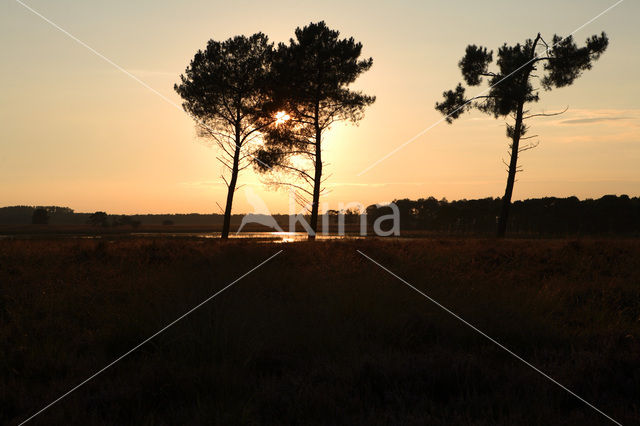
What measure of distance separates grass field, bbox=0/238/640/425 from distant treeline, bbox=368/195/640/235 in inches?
2079

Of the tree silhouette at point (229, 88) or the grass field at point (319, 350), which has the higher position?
the tree silhouette at point (229, 88)

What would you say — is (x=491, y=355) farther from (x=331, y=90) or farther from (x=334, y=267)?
(x=331, y=90)

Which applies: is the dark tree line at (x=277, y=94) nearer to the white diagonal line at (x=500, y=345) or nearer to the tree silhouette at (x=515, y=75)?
the tree silhouette at (x=515, y=75)

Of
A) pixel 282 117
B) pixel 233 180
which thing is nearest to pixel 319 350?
pixel 282 117

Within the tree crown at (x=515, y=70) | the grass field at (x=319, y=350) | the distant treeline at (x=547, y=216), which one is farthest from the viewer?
the distant treeline at (x=547, y=216)

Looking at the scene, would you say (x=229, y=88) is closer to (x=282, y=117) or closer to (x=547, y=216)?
(x=282, y=117)

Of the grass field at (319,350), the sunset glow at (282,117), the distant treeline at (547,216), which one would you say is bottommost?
the grass field at (319,350)

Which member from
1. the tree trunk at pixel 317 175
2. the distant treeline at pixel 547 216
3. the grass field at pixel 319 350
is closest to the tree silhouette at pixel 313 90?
the tree trunk at pixel 317 175

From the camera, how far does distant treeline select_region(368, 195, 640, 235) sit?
8581 centimetres

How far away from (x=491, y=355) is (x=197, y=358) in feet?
12.3

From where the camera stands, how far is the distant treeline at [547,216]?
85.8 metres

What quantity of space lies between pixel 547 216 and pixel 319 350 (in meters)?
103

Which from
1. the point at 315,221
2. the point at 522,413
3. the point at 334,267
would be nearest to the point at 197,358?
the point at 522,413

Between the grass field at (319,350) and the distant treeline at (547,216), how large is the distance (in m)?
52.8
